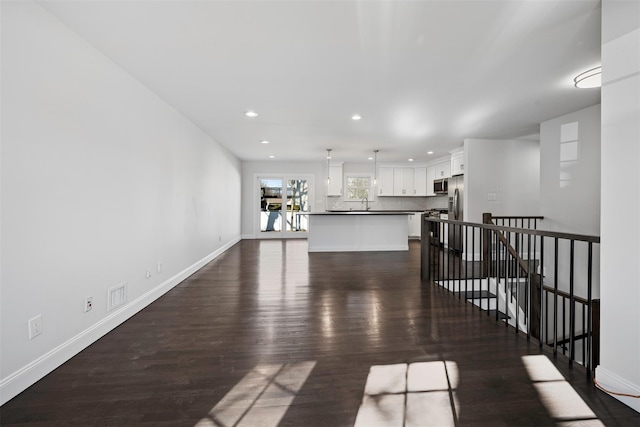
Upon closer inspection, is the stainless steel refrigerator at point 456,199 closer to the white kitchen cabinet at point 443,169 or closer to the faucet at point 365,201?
the white kitchen cabinet at point 443,169

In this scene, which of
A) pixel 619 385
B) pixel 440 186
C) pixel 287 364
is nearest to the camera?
pixel 619 385

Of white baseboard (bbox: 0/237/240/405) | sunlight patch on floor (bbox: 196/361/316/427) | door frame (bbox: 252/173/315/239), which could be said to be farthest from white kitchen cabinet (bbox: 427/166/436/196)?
sunlight patch on floor (bbox: 196/361/316/427)

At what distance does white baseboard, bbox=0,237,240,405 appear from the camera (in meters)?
1.69

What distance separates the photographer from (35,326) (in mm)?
1848

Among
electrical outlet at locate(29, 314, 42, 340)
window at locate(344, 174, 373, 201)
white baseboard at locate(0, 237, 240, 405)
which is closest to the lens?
white baseboard at locate(0, 237, 240, 405)

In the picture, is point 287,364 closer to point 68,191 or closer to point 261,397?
point 261,397

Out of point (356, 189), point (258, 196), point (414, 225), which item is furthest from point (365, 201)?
point (258, 196)

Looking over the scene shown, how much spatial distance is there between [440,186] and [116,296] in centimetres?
759

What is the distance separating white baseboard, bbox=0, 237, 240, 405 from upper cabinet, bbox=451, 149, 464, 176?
19.8 feet

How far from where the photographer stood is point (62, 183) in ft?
6.77

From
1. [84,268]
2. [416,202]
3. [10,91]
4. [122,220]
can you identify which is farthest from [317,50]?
[416,202]

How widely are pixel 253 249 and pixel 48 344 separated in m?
5.10

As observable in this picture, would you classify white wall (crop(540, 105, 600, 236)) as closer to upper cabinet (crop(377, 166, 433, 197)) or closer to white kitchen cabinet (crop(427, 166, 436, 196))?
white kitchen cabinet (crop(427, 166, 436, 196))

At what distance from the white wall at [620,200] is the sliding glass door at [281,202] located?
25.0 ft
